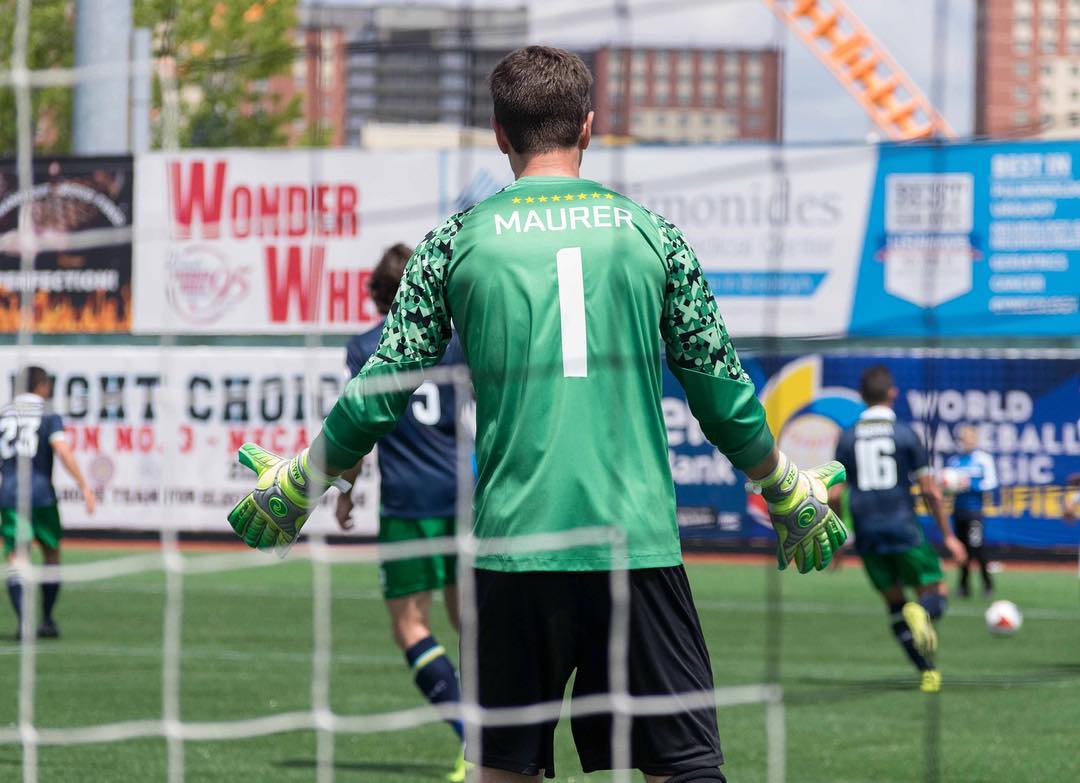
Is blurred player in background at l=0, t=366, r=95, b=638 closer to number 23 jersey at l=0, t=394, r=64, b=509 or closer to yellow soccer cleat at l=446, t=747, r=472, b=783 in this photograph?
number 23 jersey at l=0, t=394, r=64, b=509

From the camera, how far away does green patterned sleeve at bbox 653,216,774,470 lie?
306cm

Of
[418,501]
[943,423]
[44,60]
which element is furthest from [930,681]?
[44,60]

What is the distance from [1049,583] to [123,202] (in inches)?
465

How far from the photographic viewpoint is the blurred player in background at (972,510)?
1427 cm

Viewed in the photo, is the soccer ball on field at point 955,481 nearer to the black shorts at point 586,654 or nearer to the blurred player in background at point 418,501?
the blurred player in background at point 418,501

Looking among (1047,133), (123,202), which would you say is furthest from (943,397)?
(123,202)

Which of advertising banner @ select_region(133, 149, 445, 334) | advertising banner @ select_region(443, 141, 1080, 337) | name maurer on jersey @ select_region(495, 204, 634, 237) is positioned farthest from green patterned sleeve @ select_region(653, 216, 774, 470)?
advertising banner @ select_region(133, 149, 445, 334)

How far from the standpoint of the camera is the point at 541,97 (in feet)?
9.89

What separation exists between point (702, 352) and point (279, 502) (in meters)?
0.81

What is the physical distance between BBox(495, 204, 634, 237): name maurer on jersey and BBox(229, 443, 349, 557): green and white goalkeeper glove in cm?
56

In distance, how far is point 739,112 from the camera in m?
22.8

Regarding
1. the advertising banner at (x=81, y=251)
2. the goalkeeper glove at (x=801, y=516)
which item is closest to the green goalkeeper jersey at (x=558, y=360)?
the goalkeeper glove at (x=801, y=516)

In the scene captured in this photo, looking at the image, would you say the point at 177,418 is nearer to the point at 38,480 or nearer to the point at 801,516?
the point at 38,480

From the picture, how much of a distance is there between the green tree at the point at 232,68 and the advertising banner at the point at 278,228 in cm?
624
